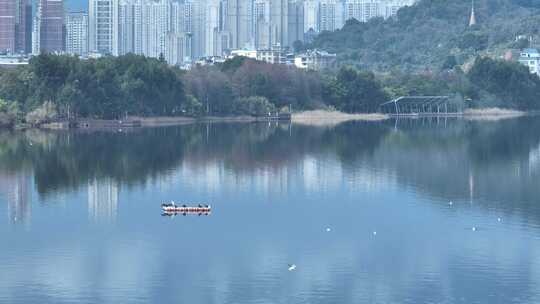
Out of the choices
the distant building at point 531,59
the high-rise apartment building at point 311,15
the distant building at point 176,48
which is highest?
the high-rise apartment building at point 311,15

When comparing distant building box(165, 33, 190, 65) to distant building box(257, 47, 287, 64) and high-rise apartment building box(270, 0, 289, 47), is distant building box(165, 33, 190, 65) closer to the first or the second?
high-rise apartment building box(270, 0, 289, 47)

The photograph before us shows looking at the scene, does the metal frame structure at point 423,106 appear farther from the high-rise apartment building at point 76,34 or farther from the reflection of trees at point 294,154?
the high-rise apartment building at point 76,34

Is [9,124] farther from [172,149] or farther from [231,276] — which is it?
[231,276]

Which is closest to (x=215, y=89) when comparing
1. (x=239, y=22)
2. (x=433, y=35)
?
(x=433, y=35)

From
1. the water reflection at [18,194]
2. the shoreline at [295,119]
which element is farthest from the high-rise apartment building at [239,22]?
the water reflection at [18,194]

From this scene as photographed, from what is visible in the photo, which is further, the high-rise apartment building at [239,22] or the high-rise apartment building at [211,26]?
the high-rise apartment building at [239,22]

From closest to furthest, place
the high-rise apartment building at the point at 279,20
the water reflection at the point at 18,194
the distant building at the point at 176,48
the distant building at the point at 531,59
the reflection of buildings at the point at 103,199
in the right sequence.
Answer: the water reflection at the point at 18,194 → the reflection of buildings at the point at 103,199 → the distant building at the point at 531,59 → the distant building at the point at 176,48 → the high-rise apartment building at the point at 279,20
